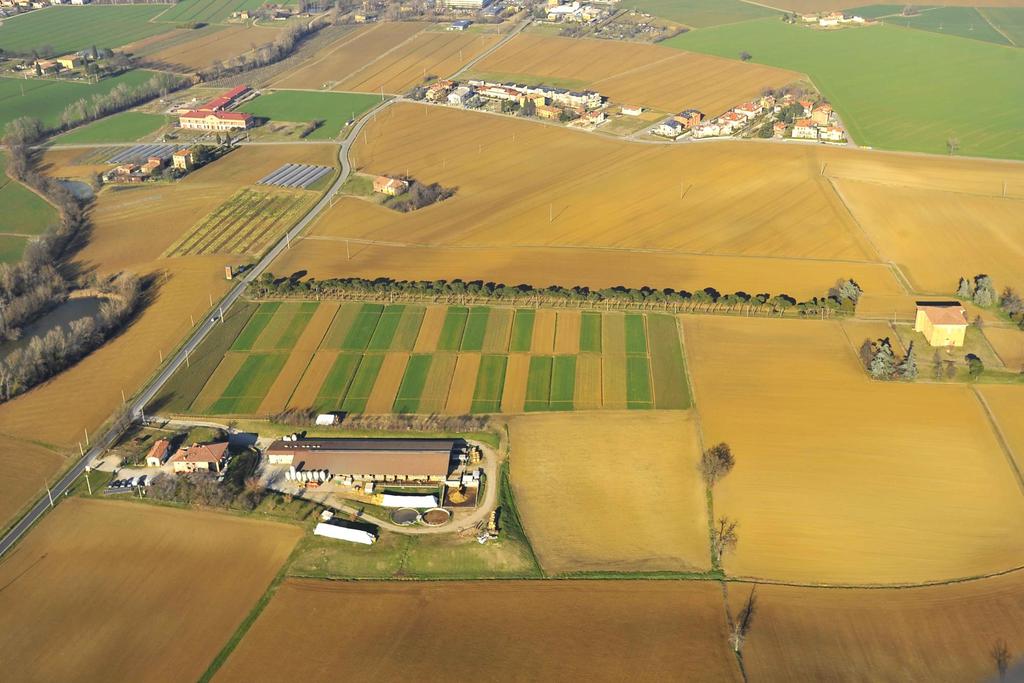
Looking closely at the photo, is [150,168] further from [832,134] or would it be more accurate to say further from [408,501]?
[832,134]

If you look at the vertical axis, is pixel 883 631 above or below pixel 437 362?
below

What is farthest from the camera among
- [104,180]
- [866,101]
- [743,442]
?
[866,101]

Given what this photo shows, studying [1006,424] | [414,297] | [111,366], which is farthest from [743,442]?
[111,366]

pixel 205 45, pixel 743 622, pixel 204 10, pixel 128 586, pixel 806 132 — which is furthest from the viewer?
pixel 204 10

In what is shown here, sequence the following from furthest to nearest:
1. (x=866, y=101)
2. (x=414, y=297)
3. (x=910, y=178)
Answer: (x=866, y=101)
(x=910, y=178)
(x=414, y=297)

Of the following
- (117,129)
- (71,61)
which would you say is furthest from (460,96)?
(71,61)

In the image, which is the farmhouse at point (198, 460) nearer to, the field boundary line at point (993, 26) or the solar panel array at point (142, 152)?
the solar panel array at point (142, 152)

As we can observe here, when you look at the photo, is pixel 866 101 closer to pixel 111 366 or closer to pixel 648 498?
pixel 648 498
